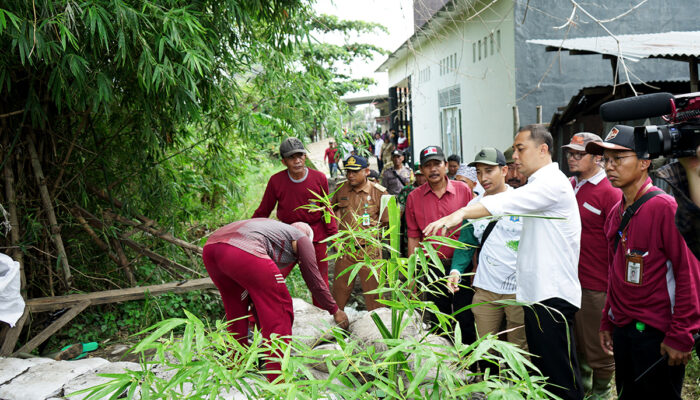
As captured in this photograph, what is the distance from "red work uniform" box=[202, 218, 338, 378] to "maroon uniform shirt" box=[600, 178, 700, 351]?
1.58m

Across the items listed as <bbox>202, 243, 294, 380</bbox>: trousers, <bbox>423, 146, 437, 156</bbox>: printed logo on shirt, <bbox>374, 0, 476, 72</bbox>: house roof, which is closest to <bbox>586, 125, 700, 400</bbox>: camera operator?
<bbox>374, 0, 476, 72</bbox>: house roof

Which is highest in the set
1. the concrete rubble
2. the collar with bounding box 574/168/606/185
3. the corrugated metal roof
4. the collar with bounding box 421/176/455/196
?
the corrugated metal roof

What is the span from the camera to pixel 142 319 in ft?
17.0

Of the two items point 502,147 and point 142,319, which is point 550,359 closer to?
point 142,319

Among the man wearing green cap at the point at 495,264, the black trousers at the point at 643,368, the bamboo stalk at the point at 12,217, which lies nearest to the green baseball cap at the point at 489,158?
the man wearing green cap at the point at 495,264

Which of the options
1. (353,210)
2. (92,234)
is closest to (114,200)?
(92,234)

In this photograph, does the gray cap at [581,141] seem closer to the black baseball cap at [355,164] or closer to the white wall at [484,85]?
the black baseball cap at [355,164]

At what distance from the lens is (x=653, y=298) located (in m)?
2.56

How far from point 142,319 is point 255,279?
2486 mm

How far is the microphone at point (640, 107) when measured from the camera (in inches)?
74.4

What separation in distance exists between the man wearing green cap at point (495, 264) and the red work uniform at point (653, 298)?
30.4 inches

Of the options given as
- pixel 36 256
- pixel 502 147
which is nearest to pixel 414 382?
pixel 36 256

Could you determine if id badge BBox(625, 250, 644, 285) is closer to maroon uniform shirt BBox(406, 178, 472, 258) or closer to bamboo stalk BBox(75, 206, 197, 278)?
maroon uniform shirt BBox(406, 178, 472, 258)

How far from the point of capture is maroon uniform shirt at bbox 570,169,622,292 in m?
3.54
